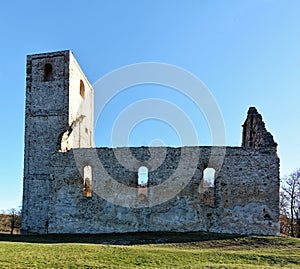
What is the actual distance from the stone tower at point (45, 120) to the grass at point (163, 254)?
7.07 meters

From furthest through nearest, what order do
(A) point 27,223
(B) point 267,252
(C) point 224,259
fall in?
(A) point 27,223, (B) point 267,252, (C) point 224,259

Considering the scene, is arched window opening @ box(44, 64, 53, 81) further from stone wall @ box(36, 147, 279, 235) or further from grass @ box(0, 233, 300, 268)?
grass @ box(0, 233, 300, 268)

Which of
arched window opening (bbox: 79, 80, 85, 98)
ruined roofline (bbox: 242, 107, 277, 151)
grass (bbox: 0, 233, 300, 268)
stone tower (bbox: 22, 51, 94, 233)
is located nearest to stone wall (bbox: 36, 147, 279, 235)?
ruined roofline (bbox: 242, 107, 277, 151)

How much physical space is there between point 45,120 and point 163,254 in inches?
592

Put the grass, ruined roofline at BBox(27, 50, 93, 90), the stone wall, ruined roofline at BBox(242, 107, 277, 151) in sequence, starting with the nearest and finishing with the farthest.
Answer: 1. the grass
2. the stone wall
3. ruined roofline at BBox(242, 107, 277, 151)
4. ruined roofline at BBox(27, 50, 93, 90)

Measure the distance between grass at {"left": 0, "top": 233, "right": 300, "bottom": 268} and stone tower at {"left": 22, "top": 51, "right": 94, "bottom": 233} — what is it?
23.2 ft

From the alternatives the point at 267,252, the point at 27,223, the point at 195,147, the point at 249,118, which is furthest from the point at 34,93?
the point at 267,252

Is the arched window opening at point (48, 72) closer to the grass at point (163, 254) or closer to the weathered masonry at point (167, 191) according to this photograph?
the weathered masonry at point (167, 191)

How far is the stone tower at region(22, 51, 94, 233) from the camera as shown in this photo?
21953mm

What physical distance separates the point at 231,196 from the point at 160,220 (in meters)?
3.89

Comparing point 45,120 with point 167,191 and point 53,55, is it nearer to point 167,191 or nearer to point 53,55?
point 53,55

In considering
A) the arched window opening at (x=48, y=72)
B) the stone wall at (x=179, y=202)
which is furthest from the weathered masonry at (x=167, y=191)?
the arched window opening at (x=48, y=72)

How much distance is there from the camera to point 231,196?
17453 mm

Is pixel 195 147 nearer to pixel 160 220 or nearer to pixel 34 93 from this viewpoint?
pixel 160 220
